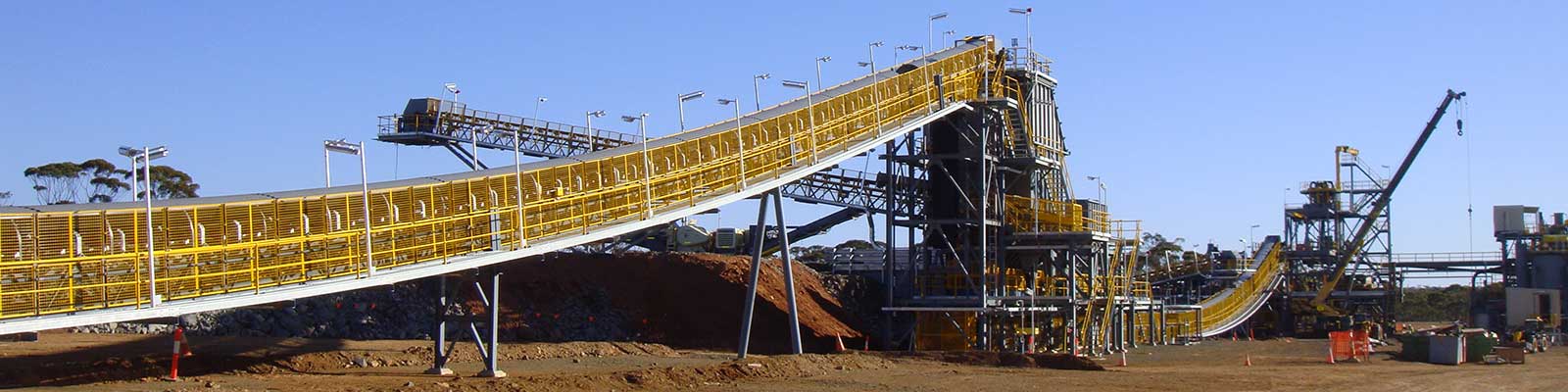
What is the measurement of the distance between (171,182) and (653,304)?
27.1 m

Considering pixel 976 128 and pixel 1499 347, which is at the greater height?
pixel 976 128

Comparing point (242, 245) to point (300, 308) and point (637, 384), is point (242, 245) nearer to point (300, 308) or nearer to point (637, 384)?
point (637, 384)

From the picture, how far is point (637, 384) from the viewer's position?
1184 inches

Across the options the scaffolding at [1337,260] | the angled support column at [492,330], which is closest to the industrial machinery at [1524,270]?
the scaffolding at [1337,260]

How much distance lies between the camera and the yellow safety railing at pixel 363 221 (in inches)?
928

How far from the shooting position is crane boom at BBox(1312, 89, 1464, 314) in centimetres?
6950

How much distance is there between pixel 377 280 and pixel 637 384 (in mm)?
5452

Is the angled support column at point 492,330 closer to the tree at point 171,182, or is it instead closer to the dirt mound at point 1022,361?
the dirt mound at point 1022,361

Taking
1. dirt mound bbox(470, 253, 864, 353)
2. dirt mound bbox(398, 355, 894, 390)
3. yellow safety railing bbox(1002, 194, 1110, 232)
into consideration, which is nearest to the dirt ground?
dirt mound bbox(398, 355, 894, 390)

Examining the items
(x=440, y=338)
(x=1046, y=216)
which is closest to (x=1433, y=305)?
(x=1046, y=216)

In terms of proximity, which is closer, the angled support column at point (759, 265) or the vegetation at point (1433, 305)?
the angled support column at point (759, 265)

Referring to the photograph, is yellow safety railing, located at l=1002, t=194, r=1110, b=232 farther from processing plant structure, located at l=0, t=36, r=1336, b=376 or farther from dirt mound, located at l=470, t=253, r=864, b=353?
dirt mound, located at l=470, t=253, r=864, b=353

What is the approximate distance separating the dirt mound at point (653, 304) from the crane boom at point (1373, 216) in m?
28.0

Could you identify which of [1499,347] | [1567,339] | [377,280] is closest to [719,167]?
[377,280]
